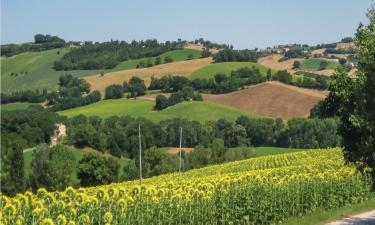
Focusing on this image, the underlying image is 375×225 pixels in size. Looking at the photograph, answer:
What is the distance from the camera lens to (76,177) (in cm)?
9125

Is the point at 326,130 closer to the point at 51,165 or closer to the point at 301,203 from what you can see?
the point at 51,165

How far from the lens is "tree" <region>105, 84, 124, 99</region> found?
166375 mm

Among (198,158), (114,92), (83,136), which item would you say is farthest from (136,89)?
(198,158)

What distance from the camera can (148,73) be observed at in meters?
182

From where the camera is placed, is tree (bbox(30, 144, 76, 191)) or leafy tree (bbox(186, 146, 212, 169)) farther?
leafy tree (bbox(186, 146, 212, 169))

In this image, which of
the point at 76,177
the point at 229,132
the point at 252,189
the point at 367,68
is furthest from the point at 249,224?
the point at 229,132

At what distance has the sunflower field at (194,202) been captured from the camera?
13.3 m

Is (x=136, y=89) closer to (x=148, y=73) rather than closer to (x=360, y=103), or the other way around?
(x=148, y=73)

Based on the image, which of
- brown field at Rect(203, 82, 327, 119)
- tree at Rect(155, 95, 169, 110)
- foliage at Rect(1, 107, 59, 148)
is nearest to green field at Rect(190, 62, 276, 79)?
brown field at Rect(203, 82, 327, 119)

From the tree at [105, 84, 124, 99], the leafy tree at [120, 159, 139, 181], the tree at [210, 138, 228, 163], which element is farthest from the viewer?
the tree at [105, 84, 124, 99]

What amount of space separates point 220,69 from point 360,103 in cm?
16399

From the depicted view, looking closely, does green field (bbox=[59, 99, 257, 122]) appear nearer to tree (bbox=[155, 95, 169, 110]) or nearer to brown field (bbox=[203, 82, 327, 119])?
tree (bbox=[155, 95, 169, 110])

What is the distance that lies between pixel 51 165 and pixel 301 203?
214 feet

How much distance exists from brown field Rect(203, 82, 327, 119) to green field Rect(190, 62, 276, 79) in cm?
1908
